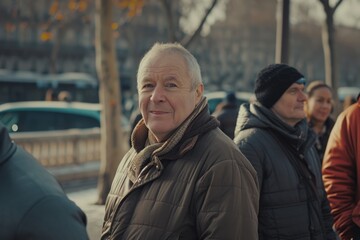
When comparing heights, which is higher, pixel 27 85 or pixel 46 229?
pixel 46 229

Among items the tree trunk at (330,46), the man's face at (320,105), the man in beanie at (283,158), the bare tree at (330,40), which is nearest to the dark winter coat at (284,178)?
the man in beanie at (283,158)

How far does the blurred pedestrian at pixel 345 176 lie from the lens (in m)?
4.21

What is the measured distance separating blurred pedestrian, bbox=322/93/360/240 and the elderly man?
160 centimetres

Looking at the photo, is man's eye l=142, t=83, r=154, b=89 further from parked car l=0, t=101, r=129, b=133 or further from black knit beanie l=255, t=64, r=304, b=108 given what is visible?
parked car l=0, t=101, r=129, b=133

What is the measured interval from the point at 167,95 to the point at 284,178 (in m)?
1.10

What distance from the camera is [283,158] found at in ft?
12.2

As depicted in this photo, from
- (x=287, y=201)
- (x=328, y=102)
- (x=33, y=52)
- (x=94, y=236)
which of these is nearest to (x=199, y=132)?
(x=287, y=201)

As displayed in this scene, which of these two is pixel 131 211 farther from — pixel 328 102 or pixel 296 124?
pixel 328 102

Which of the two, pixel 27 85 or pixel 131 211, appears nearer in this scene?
pixel 131 211

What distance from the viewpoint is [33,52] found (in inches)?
2378

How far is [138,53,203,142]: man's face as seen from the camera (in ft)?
9.43

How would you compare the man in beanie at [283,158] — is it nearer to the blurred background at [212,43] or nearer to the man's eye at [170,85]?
the man's eye at [170,85]

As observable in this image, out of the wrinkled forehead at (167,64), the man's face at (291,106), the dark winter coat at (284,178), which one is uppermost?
the wrinkled forehead at (167,64)

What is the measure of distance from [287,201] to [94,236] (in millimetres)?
3546
